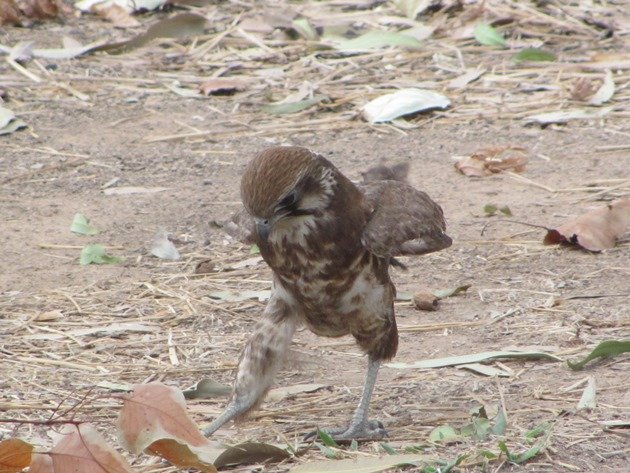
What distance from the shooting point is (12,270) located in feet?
22.0

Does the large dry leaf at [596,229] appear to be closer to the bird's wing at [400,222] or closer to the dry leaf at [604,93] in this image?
the bird's wing at [400,222]

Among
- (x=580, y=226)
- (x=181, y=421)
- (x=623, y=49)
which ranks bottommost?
(x=623, y=49)

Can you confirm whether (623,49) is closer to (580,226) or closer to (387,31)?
(387,31)

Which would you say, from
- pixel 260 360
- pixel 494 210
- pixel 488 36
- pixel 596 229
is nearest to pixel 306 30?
pixel 488 36

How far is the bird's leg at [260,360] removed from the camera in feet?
16.5

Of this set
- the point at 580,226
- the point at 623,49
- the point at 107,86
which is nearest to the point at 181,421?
the point at 580,226

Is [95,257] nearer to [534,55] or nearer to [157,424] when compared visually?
[157,424]

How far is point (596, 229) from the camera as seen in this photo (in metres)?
6.86

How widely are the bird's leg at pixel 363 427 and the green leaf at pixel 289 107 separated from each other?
4.64 meters

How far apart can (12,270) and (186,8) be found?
19.1 feet

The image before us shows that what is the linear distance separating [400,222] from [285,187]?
2.45 feet

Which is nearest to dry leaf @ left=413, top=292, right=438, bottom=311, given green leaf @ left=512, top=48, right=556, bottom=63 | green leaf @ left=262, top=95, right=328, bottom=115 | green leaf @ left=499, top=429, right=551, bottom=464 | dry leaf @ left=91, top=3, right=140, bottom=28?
green leaf @ left=499, top=429, right=551, bottom=464

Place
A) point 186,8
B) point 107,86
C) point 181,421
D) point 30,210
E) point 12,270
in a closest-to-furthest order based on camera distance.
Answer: point 181,421
point 12,270
point 30,210
point 107,86
point 186,8

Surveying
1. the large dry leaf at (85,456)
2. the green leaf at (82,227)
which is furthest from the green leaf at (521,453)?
the green leaf at (82,227)
